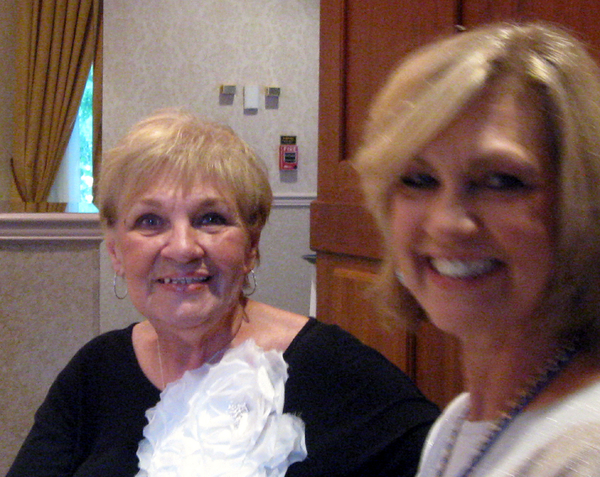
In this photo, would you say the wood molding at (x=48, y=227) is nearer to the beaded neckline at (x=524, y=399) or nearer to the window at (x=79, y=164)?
the beaded neckline at (x=524, y=399)

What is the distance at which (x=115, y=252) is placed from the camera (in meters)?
1.37

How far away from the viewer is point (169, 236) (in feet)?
4.13

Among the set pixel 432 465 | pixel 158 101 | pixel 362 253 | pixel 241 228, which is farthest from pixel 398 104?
pixel 158 101

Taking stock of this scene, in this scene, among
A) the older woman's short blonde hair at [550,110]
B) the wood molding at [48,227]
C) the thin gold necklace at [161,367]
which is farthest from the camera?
the wood molding at [48,227]

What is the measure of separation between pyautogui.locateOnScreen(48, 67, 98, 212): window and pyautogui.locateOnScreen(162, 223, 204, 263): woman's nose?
3458mm

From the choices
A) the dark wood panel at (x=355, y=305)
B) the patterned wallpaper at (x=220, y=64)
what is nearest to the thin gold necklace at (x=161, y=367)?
the dark wood panel at (x=355, y=305)

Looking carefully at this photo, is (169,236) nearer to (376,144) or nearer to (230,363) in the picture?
(230,363)

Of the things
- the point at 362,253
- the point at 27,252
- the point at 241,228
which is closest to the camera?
the point at 241,228

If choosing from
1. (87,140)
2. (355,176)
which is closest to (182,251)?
(355,176)

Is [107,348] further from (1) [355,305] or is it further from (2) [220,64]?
(2) [220,64]

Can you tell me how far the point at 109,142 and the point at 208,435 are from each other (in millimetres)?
3230

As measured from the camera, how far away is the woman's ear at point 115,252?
4.42ft

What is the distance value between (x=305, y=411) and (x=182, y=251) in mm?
376

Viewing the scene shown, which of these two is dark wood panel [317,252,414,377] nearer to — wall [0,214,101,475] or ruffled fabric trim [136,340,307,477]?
ruffled fabric trim [136,340,307,477]
